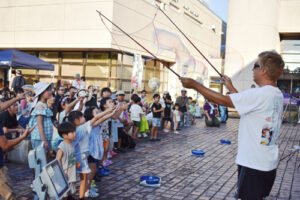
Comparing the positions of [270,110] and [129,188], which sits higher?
[270,110]

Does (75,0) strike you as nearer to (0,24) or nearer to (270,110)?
(0,24)

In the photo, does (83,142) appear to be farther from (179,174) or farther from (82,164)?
(179,174)

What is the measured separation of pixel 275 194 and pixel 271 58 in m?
3.72

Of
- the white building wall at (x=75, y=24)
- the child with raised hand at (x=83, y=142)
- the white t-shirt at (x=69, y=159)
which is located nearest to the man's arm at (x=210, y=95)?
the child with raised hand at (x=83, y=142)

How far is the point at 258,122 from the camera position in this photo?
2.73m

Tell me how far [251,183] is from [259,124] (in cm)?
53

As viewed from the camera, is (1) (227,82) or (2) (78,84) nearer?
(1) (227,82)

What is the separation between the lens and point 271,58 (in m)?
2.73

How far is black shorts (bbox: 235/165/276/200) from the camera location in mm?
2736

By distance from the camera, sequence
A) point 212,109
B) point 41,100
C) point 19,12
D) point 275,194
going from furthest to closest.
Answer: point 19,12, point 212,109, point 275,194, point 41,100

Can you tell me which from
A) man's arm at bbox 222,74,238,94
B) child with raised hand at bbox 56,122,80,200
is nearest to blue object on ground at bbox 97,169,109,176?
child with raised hand at bbox 56,122,80,200

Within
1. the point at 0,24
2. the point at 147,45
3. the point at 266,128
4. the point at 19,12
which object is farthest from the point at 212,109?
the point at 0,24

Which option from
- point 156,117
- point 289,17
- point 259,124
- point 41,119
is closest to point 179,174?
point 41,119

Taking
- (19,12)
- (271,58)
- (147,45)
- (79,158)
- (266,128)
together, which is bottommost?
(79,158)
